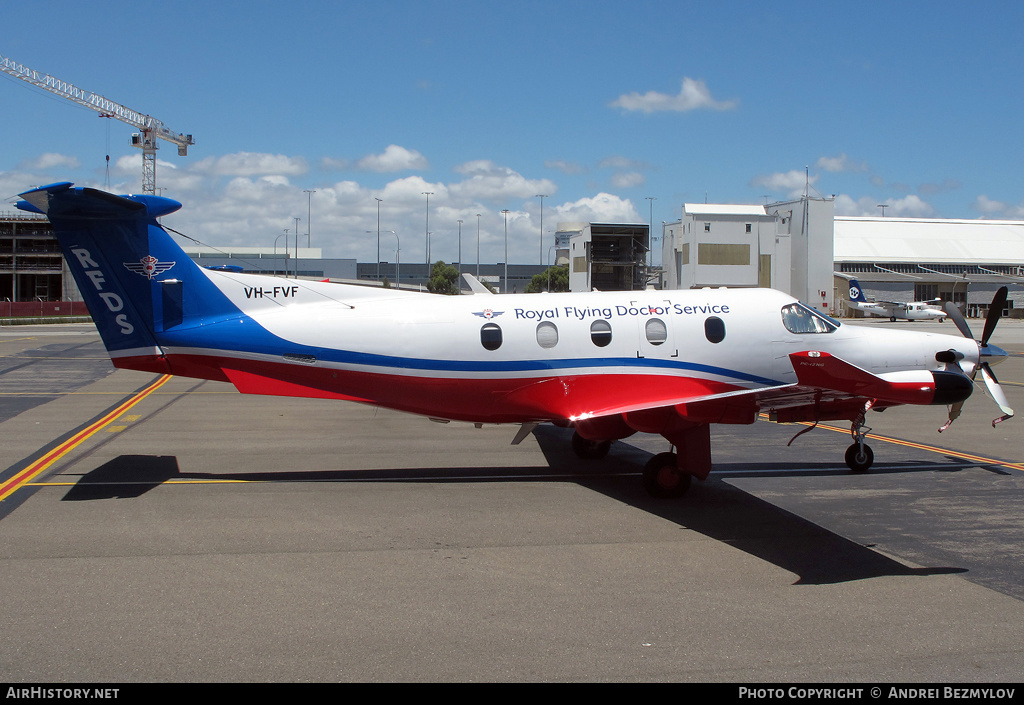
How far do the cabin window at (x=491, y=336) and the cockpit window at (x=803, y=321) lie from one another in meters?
4.51

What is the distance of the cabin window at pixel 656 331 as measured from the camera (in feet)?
38.8

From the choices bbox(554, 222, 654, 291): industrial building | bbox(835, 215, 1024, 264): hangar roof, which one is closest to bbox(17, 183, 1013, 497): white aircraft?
bbox(554, 222, 654, 291): industrial building

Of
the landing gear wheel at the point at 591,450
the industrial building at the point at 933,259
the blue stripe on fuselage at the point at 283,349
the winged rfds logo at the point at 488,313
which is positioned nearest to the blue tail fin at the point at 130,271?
the blue stripe on fuselage at the point at 283,349

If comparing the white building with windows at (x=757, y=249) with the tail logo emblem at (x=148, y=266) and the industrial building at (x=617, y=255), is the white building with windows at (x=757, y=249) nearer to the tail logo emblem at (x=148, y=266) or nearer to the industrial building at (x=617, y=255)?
the industrial building at (x=617, y=255)

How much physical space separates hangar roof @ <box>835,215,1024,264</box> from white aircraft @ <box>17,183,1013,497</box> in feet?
298

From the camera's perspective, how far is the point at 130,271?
11250mm

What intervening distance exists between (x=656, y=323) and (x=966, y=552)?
5131mm

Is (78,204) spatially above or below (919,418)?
above

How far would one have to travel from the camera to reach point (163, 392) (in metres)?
23.1

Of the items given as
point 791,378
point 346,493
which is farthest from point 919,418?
point 346,493

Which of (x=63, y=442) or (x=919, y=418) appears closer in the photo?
(x=63, y=442)

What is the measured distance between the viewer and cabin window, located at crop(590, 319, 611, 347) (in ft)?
38.5

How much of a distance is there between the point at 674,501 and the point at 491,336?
11.7ft

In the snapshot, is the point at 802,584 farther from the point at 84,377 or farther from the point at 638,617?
the point at 84,377
